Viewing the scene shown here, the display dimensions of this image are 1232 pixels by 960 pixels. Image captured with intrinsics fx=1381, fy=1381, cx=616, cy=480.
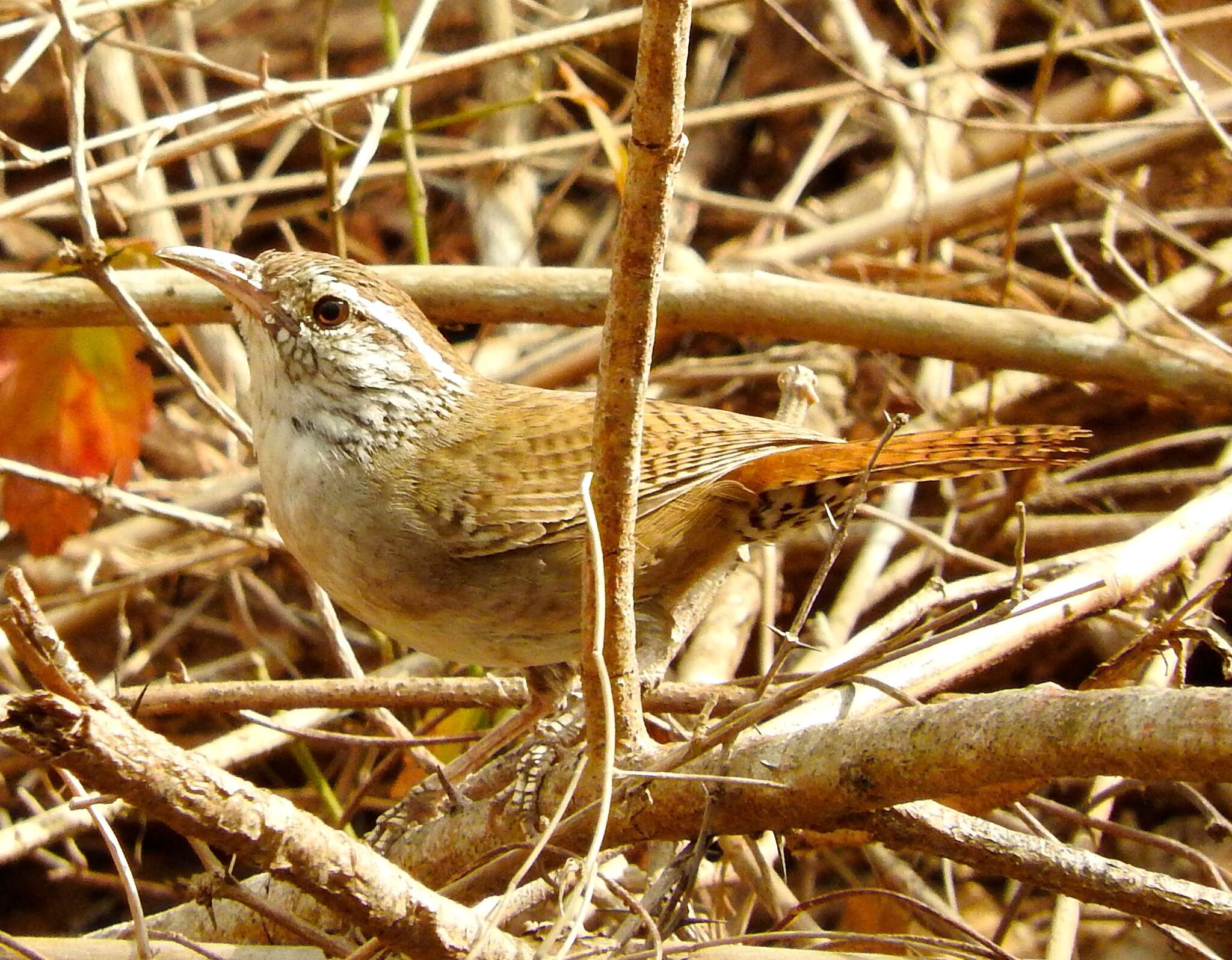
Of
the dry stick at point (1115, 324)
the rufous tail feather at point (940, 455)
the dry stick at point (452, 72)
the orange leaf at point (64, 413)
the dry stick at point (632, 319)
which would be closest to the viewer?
the dry stick at point (632, 319)

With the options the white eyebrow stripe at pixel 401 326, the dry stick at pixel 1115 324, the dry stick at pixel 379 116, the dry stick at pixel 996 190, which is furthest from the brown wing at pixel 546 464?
the dry stick at pixel 996 190

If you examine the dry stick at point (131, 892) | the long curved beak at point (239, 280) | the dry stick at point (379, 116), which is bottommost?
the dry stick at point (131, 892)

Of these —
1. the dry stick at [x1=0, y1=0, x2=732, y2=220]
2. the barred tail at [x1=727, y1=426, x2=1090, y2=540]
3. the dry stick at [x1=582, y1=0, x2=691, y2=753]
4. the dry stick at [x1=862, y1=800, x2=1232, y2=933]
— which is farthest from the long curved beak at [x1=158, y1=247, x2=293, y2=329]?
the dry stick at [x1=862, y1=800, x2=1232, y2=933]

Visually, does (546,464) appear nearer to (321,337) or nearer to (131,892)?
(321,337)

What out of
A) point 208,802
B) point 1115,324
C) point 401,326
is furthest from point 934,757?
point 1115,324

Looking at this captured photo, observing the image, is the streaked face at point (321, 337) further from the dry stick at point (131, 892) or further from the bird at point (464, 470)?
the dry stick at point (131, 892)

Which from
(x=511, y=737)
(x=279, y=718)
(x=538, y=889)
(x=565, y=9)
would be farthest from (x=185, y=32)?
(x=538, y=889)

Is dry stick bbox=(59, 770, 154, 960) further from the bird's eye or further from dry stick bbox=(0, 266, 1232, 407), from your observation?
dry stick bbox=(0, 266, 1232, 407)
